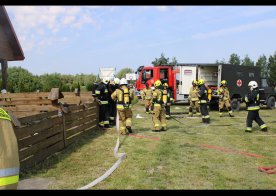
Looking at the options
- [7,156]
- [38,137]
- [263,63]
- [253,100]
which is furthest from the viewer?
[263,63]

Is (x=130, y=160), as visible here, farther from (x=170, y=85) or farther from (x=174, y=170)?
(x=170, y=85)

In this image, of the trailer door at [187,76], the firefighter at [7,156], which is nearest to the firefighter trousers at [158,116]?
the trailer door at [187,76]

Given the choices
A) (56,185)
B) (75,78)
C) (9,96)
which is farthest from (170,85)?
(75,78)

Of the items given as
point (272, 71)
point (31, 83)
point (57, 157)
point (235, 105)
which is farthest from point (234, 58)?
point (57, 157)

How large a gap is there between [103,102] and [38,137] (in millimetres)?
5430

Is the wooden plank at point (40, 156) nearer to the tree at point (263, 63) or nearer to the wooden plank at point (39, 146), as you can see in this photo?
the wooden plank at point (39, 146)

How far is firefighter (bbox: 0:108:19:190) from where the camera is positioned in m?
1.91

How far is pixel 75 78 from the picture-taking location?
57.3 metres

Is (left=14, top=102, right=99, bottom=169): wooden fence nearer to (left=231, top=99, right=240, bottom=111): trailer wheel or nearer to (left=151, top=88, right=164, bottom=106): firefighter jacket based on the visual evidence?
(left=151, top=88, right=164, bottom=106): firefighter jacket

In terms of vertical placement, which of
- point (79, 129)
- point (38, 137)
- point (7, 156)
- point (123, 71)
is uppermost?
point (123, 71)

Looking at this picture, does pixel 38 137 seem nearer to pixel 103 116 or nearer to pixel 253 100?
pixel 103 116

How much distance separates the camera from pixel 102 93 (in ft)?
39.8

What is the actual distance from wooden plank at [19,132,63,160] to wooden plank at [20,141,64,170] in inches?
3.1

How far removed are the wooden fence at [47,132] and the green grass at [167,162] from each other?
0.67ft
